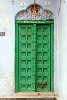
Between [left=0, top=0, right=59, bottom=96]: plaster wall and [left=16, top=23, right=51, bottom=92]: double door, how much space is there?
0.21 m

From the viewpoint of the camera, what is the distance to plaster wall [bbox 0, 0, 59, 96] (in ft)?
32.3

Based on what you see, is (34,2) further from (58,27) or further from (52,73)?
(52,73)

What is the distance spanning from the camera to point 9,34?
988 centimetres

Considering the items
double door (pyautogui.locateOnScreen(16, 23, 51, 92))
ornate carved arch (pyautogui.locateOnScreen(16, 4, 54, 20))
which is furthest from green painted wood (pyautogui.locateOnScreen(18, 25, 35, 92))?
ornate carved arch (pyautogui.locateOnScreen(16, 4, 54, 20))

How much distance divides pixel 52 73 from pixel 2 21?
83.7 inches

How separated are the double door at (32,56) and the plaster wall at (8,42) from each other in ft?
0.68

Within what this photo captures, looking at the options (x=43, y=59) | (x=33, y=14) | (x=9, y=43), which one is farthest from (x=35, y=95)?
(x=33, y=14)

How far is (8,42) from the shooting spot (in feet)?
32.4

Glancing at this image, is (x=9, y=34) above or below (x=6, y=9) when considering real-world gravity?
below

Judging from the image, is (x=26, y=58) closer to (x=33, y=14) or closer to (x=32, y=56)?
(x=32, y=56)

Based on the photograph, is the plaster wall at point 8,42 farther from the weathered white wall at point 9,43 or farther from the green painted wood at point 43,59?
the green painted wood at point 43,59

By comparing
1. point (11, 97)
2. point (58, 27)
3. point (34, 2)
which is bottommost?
point (11, 97)

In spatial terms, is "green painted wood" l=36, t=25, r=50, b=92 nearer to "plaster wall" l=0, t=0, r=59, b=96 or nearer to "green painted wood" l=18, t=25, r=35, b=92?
"green painted wood" l=18, t=25, r=35, b=92

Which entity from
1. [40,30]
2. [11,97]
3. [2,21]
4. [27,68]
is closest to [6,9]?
[2,21]
